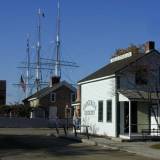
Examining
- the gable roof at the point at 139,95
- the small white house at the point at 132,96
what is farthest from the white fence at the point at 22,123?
the gable roof at the point at 139,95

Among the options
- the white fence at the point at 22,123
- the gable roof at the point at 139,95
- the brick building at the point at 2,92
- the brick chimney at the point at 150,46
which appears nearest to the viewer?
the gable roof at the point at 139,95

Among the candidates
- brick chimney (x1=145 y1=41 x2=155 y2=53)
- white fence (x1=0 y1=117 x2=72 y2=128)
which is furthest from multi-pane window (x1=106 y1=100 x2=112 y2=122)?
white fence (x1=0 y1=117 x2=72 y2=128)

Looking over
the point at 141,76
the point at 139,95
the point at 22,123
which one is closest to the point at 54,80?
the point at 22,123

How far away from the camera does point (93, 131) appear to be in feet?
136

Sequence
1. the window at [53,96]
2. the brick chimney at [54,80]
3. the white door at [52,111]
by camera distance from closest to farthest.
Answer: the window at [53,96] < the white door at [52,111] < the brick chimney at [54,80]

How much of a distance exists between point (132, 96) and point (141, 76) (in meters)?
2.06

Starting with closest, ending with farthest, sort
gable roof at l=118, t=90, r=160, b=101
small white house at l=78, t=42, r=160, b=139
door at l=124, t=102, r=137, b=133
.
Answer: gable roof at l=118, t=90, r=160, b=101 < small white house at l=78, t=42, r=160, b=139 < door at l=124, t=102, r=137, b=133

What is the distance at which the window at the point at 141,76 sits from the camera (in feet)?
120

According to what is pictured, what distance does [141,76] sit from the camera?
122 ft

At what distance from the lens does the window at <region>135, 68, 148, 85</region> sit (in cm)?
3672

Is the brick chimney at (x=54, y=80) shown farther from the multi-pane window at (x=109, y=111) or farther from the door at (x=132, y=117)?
the door at (x=132, y=117)

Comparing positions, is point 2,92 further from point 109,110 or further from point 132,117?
point 132,117

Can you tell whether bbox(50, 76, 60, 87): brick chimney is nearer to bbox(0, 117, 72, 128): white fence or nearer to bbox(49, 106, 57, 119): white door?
bbox(49, 106, 57, 119): white door

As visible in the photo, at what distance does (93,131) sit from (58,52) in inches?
1985
